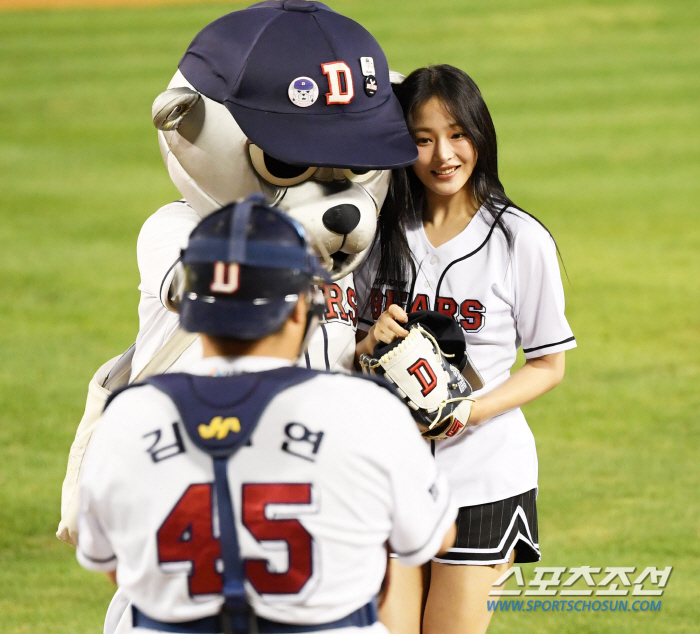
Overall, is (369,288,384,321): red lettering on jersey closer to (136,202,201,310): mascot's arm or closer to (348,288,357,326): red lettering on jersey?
(348,288,357,326): red lettering on jersey

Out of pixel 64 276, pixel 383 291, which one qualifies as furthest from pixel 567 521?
pixel 64 276

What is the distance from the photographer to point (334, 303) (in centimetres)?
251

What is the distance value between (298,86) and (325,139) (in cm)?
13

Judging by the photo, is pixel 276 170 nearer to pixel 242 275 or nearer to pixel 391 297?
pixel 391 297

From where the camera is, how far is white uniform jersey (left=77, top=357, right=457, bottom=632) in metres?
1.61

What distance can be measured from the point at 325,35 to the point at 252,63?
0.20m

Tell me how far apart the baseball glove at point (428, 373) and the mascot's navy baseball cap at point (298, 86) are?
41 cm

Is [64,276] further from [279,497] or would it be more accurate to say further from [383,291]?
[279,497]

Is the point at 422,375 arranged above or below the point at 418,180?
below

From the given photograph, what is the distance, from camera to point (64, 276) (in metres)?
9.78

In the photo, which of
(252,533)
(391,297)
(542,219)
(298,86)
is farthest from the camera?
(542,219)

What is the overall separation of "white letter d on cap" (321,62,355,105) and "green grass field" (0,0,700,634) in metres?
2.41

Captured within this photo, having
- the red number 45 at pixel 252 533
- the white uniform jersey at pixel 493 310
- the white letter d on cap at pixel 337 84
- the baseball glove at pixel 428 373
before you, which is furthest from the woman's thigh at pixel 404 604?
the white letter d on cap at pixel 337 84

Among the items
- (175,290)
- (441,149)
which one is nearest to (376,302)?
(441,149)
